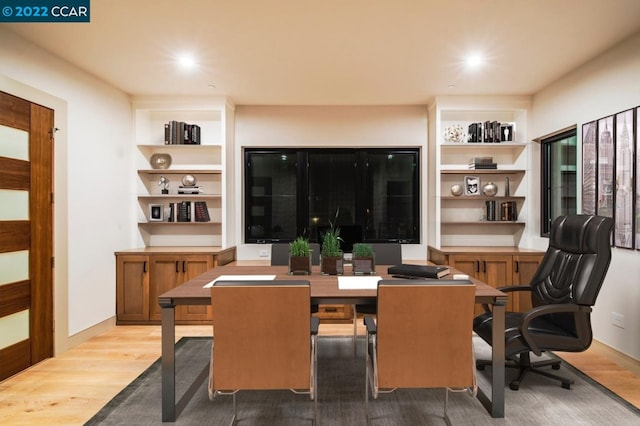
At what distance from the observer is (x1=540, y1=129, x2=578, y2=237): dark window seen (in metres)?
4.03

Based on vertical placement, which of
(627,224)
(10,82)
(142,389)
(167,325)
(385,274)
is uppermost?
(10,82)

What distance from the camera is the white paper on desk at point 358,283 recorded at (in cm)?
234

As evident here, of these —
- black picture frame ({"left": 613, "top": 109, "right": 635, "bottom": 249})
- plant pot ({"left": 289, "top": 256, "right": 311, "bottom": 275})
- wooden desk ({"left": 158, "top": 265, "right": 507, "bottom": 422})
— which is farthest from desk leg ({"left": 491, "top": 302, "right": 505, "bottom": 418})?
black picture frame ({"left": 613, "top": 109, "right": 635, "bottom": 249})

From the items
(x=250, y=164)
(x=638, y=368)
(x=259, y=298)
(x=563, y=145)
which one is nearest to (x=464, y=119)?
(x=563, y=145)

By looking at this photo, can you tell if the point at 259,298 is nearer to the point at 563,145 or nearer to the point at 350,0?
the point at 350,0

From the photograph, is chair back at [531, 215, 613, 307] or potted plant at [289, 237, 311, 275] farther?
potted plant at [289, 237, 311, 275]

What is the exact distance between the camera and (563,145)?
4227 mm

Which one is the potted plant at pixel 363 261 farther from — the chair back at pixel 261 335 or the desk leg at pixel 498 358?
the chair back at pixel 261 335

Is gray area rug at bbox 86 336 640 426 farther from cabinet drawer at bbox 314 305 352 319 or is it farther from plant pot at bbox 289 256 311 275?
cabinet drawer at bbox 314 305 352 319

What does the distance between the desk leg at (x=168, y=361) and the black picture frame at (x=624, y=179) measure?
3.46m

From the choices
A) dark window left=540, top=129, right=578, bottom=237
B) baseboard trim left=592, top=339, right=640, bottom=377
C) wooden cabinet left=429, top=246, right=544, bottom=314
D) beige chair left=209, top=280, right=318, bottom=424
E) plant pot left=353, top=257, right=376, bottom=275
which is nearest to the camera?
beige chair left=209, top=280, right=318, bottom=424

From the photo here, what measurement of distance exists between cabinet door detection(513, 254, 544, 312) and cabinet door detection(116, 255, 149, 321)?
3.99m

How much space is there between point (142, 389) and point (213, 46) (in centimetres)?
268

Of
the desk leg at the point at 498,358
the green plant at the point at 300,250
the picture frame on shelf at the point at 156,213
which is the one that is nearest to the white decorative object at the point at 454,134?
the green plant at the point at 300,250
